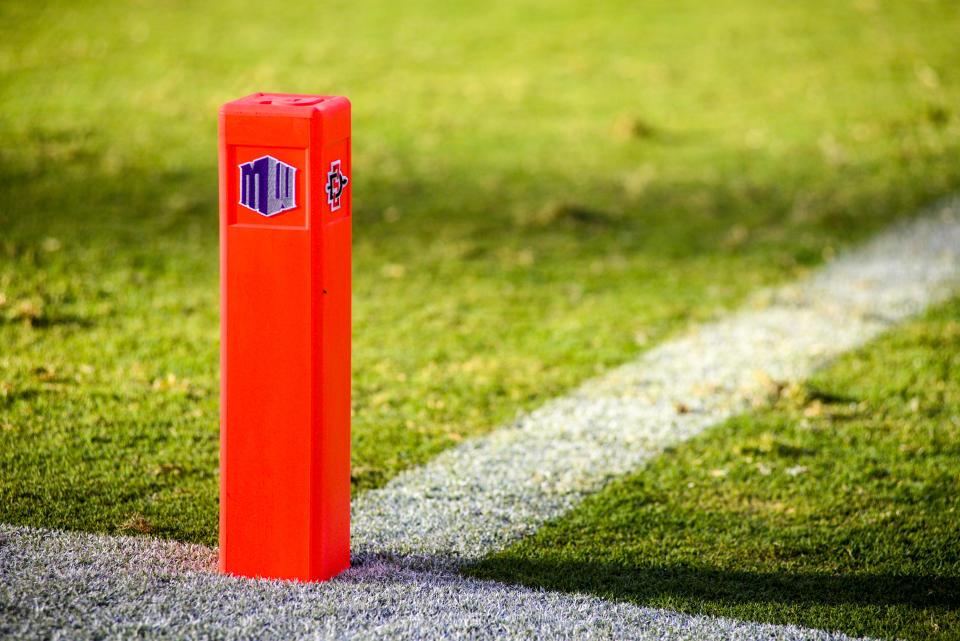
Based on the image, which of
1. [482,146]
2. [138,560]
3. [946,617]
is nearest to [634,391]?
[946,617]

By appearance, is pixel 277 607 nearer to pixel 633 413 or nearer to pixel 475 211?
pixel 633 413

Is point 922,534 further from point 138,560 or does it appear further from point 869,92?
point 869,92

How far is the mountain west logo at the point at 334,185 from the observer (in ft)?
11.3

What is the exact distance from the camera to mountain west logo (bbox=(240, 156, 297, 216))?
11.1 feet

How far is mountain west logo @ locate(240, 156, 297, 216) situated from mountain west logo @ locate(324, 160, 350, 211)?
0.11 metres

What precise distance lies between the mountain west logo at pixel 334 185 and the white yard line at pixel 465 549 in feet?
3.96

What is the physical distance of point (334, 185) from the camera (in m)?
3.47

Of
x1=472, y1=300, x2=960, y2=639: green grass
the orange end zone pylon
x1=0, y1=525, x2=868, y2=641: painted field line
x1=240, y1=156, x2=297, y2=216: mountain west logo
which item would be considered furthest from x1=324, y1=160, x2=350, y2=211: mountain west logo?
x1=472, y1=300, x2=960, y2=639: green grass

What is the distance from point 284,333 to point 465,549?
3.78ft

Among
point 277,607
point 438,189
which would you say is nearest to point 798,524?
point 277,607

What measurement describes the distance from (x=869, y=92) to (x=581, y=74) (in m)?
3.58

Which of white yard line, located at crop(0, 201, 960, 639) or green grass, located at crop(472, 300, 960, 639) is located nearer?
white yard line, located at crop(0, 201, 960, 639)

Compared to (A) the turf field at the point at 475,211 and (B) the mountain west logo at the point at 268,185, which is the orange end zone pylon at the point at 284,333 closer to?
(B) the mountain west logo at the point at 268,185

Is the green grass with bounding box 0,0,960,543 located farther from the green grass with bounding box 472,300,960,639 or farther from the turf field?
the green grass with bounding box 472,300,960,639
